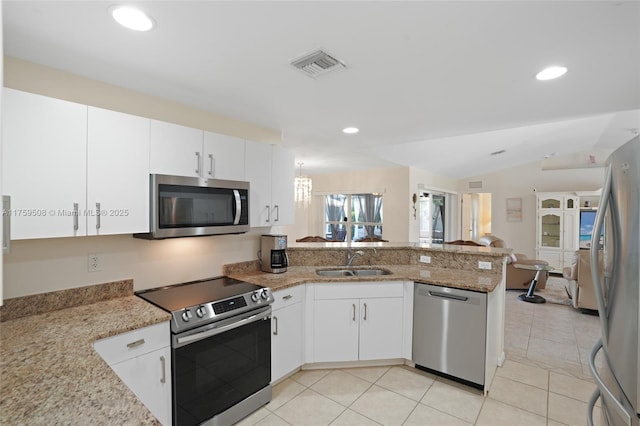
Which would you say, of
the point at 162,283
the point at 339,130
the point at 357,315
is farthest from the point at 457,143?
the point at 162,283

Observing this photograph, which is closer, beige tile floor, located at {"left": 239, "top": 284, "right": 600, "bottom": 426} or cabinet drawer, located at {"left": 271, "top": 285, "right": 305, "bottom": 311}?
beige tile floor, located at {"left": 239, "top": 284, "right": 600, "bottom": 426}

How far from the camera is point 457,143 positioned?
5328mm

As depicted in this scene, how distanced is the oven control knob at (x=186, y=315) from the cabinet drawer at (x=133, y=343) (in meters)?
0.09

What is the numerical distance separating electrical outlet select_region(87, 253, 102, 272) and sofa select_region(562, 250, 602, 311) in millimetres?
5624

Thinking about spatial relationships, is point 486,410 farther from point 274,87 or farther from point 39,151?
point 39,151

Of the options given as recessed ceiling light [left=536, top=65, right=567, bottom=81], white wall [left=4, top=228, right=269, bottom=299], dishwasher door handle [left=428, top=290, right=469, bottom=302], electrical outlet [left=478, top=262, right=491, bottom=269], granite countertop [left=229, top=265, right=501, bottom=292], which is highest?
recessed ceiling light [left=536, top=65, right=567, bottom=81]

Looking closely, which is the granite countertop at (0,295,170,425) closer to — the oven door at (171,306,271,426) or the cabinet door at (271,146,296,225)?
the oven door at (171,306,271,426)

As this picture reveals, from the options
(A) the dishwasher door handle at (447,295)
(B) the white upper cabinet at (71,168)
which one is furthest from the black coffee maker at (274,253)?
(A) the dishwasher door handle at (447,295)

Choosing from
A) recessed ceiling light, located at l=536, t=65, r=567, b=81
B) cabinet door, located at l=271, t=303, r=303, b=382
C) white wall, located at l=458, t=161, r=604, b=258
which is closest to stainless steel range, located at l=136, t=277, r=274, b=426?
cabinet door, located at l=271, t=303, r=303, b=382

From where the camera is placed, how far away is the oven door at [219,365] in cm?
196

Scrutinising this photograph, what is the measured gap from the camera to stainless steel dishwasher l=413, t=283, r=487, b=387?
2.62 metres

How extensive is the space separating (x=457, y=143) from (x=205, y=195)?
4376mm

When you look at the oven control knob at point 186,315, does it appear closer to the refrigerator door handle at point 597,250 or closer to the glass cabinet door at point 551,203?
the refrigerator door handle at point 597,250

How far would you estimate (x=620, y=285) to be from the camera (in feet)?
4.14
